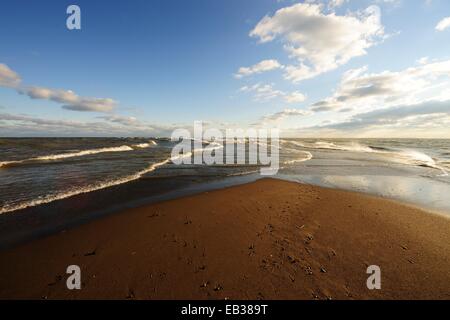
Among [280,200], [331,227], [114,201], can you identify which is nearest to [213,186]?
[280,200]

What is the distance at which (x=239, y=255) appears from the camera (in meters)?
4.72

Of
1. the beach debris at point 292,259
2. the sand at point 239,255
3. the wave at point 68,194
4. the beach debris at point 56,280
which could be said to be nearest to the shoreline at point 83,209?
the wave at point 68,194

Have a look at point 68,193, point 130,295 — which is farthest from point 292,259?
point 68,193

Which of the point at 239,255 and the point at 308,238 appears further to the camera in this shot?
the point at 308,238

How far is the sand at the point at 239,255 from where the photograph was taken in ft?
12.2

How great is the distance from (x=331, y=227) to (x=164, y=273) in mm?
4797

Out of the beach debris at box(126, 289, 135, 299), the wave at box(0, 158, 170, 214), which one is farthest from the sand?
the wave at box(0, 158, 170, 214)

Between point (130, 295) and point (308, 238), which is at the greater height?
point (308, 238)

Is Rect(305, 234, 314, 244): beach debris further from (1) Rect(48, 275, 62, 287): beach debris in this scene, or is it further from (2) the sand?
(1) Rect(48, 275, 62, 287): beach debris

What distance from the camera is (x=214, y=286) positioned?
3.79 metres

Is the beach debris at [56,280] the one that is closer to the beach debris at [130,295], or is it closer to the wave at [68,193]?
the beach debris at [130,295]

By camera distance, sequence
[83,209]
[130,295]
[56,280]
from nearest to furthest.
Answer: [130,295] < [56,280] < [83,209]

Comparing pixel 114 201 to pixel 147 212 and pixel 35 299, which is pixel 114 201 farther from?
pixel 35 299

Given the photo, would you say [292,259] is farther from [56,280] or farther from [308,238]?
[56,280]
